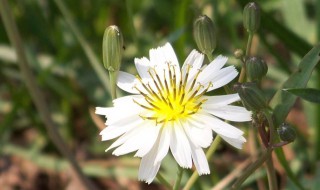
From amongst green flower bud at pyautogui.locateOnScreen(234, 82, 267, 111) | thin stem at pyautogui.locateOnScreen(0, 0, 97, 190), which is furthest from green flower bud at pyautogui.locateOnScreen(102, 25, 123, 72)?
thin stem at pyautogui.locateOnScreen(0, 0, 97, 190)

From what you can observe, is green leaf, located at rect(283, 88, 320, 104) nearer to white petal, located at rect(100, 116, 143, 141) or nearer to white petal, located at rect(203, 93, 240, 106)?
white petal, located at rect(203, 93, 240, 106)

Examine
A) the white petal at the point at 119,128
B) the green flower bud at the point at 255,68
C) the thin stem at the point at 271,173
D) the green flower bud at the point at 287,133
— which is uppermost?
the green flower bud at the point at 255,68

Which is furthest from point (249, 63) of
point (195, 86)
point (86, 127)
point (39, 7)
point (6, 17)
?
point (39, 7)

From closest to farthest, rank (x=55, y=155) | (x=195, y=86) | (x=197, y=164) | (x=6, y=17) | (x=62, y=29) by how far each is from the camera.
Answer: (x=197, y=164) → (x=195, y=86) → (x=6, y=17) → (x=55, y=155) → (x=62, y=29)

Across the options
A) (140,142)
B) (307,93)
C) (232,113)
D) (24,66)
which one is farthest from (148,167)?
(24,66)

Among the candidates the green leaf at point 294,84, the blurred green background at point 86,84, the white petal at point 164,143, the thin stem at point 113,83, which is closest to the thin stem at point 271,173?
the green leaf at point 294,84

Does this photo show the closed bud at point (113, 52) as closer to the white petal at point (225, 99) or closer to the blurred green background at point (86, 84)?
the white petal at point (225, 99)

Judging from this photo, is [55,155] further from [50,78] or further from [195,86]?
[195,86]
